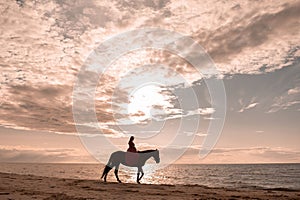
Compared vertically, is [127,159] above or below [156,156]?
below

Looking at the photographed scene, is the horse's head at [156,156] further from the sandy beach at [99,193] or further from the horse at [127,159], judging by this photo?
the sandy beach at [99,193]

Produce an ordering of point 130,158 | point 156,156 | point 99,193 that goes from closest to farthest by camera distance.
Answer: point 99,193, point 130,158, point 156,156

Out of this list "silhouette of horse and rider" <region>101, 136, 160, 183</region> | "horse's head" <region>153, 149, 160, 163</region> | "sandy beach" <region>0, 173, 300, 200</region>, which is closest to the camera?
"sandy beach" <region>0, 173, 300, 200</region>

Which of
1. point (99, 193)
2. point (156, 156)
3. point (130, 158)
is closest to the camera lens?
point (99, 193)

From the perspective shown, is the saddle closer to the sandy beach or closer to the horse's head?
the horse's head

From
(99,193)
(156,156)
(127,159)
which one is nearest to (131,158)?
(127,159)

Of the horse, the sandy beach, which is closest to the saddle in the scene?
the horse

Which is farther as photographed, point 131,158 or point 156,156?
point 156,156

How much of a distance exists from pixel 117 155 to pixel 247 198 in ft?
31.9

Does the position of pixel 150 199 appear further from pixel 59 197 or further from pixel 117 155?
pixel 117 155

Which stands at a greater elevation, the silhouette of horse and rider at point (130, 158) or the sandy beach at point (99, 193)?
the silhouette of horse and rider at point (130, 158)

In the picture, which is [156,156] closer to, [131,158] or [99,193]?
[131,158]

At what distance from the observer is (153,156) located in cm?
2067

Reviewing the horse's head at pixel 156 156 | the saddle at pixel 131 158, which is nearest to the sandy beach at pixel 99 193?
the saddle at pixel 131 158
